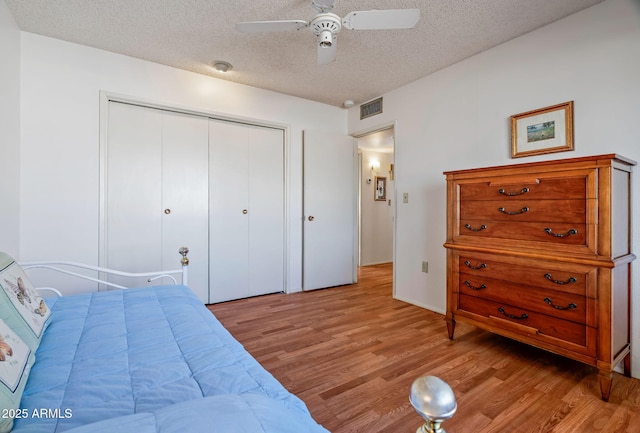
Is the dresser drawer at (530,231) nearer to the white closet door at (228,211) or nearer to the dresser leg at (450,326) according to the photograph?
the dresser leg at (450,326)

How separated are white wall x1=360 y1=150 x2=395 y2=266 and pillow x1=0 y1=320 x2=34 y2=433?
5187 mm

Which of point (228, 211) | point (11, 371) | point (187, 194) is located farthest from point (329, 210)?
point (11, 371)

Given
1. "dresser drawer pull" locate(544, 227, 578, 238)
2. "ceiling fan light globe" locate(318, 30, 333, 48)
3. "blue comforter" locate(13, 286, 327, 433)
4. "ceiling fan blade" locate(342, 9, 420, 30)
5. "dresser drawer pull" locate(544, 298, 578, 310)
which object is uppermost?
"ceiling fan blade" locate(342, 9, 420, 30)

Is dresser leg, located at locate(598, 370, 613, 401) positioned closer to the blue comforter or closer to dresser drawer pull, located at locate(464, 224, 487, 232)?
dresser drawer pull, located at locate(464, 224, 487, 232)

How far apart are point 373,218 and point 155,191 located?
4084mm

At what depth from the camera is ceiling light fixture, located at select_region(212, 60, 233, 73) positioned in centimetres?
291

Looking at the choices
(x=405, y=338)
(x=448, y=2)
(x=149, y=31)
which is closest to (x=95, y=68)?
(x=149, y=31)

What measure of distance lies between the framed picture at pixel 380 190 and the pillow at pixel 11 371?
18.4ft

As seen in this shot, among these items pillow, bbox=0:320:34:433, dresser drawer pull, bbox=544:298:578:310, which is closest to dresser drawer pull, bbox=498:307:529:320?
dresser drawer pull, bbox=544:298:578:310

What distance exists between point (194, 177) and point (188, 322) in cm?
220

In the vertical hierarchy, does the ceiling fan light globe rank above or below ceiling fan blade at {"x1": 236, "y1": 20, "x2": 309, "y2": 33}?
below

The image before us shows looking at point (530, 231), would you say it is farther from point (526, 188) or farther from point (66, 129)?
point (66, 129)

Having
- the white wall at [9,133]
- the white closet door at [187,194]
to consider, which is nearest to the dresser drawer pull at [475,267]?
the white closet door at [187,194]

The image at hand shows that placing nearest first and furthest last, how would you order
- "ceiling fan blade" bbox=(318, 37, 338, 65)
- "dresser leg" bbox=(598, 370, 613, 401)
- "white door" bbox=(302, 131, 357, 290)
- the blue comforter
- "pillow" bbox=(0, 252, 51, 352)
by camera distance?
1. the blue comforter
2. "pillow" bbox=(0, 252, 51, 352)
3. "dresser leg" bbox=(598, 370, 613, 401)
4. "ceiling fan blade" bbox=(318, 37, 338, 65)
5. "white door" bbox=(302, 131, 357, 290)
